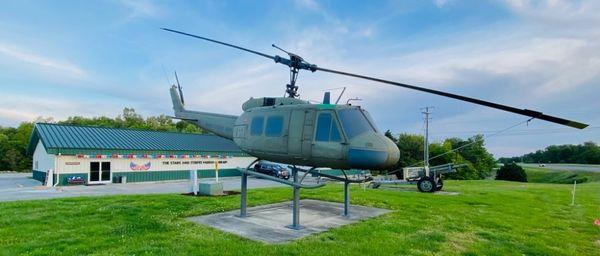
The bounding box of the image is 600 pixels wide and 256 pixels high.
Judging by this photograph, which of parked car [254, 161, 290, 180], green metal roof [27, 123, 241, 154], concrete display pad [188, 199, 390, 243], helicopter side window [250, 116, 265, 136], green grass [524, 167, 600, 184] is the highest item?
helicopter side window [250, 116, 265, 136]

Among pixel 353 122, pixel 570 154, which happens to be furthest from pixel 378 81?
pixel 570 154

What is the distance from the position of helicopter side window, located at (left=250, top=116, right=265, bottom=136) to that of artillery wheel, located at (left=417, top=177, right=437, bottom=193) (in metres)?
14.0

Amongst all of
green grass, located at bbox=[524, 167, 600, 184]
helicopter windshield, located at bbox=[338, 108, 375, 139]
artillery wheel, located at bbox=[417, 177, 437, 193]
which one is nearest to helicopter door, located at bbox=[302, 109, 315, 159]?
helicopter windshield, located at bbox=[338, 108, 375, 139]

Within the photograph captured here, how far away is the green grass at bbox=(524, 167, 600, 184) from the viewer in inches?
1784

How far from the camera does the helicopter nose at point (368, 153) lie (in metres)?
8.22

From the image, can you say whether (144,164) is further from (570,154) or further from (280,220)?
(570,154)

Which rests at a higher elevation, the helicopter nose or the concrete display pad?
the helicopter nose

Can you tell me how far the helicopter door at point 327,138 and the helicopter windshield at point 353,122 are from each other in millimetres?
193

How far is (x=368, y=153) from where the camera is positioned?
8219mm

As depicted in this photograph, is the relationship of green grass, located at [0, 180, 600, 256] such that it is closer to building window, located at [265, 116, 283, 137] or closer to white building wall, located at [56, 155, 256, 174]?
building window, located at [265, 116, 283, 137]

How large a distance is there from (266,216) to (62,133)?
22836 millimetres

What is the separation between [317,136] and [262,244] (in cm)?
272

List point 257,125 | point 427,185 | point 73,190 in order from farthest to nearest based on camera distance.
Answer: point 427,185 < point 73,190 < point 257,125

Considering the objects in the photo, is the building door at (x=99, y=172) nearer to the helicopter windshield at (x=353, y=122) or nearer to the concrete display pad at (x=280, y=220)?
the concrete display pad at (x=280, y=220)
